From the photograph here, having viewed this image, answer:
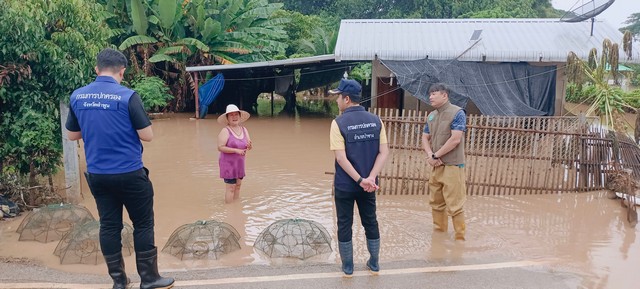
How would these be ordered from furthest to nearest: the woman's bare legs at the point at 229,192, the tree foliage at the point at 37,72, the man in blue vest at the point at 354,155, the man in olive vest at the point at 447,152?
the woman's bare legs at the point at 229,192 → the tree foliage at the point at 37,72 → the man in olive vest at the point at 447,152 → the man in blue vest at the point at 354,155

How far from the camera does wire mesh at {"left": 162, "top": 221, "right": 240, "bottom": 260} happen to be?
Result: 4965 mm

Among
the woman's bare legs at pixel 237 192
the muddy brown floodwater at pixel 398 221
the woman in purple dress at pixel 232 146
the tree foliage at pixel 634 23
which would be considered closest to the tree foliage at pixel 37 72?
the muddy brown floodwater at pixel 398 221

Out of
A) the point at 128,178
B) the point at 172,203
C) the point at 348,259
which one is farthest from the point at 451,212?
the point at 172,203

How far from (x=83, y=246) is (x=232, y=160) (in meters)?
2.28

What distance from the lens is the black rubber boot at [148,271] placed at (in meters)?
3.93

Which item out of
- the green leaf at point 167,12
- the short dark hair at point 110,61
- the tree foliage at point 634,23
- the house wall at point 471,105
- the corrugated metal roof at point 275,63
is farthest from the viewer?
the tree foliage at point 634,23

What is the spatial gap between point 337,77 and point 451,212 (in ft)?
56.8

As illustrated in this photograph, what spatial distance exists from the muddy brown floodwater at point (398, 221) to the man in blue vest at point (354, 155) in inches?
33.1

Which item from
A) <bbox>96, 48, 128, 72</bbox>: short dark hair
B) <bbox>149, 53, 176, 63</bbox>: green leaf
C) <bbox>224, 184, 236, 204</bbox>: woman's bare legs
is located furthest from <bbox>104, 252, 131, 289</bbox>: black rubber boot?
<bbox>149, 53, 176, 63</bbox>: green leaf

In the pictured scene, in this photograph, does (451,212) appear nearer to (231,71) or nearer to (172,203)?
(172,203)

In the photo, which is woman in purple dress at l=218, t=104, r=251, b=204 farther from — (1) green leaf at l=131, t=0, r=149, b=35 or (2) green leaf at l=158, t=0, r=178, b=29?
(1) green leaf at l=131, t=0, r=149, b=35

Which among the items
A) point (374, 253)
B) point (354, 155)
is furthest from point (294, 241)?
point (354, 155)

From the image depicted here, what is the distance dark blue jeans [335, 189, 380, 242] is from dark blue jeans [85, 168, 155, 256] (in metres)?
1.53

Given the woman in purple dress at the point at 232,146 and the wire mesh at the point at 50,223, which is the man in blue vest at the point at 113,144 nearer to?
the wire mesh at the point at 50,223
